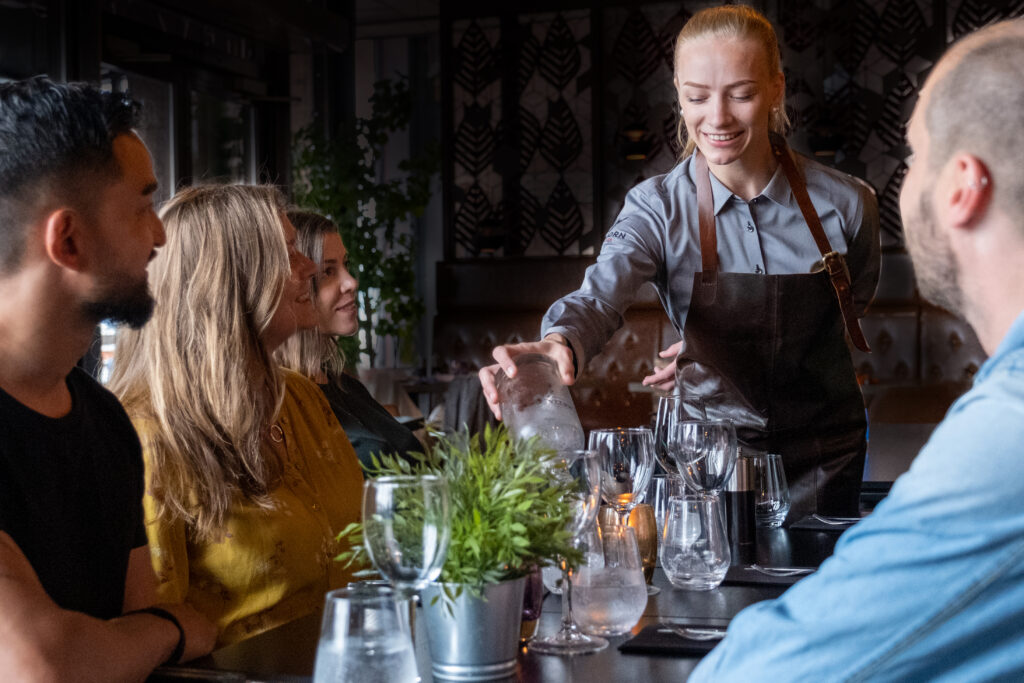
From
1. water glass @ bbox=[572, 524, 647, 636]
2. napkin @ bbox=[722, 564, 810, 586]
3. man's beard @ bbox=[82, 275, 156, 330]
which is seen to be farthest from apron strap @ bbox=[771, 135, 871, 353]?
man's beard @ bbox=[82, 275, 156, 330]

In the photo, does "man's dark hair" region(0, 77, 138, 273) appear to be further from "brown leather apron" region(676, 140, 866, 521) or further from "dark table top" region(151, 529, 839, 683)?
"brown leather apron" region(676, 140, 866, 521)

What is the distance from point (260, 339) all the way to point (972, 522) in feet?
4.84

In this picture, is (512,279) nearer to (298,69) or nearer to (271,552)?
(298,69)

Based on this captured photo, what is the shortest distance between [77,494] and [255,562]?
38cm

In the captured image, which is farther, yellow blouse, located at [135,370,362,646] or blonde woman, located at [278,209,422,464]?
A: blonde woman, located at [278,209,422,464]

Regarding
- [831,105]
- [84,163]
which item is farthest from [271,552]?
[831,105]

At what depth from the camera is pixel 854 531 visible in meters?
0.80

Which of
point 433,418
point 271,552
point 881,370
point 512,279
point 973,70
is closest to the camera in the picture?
point 973,70

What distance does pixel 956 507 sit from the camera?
0.73 meters

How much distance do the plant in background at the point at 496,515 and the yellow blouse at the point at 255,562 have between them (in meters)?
0.54

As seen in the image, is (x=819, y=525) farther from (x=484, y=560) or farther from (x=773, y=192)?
(x=484, y=560)

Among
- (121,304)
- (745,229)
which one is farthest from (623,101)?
(121,304)

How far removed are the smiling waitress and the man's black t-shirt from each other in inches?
42.6

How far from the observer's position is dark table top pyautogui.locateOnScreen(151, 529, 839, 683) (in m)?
1.14
